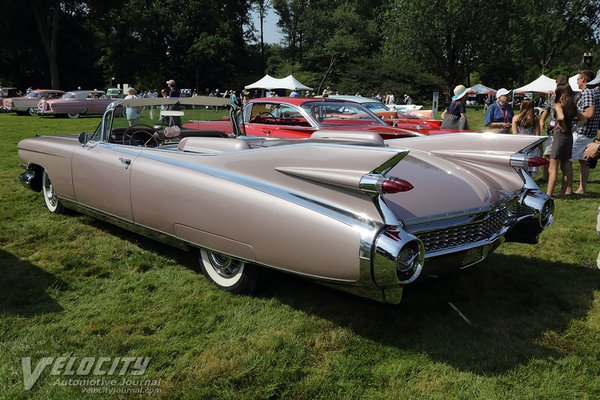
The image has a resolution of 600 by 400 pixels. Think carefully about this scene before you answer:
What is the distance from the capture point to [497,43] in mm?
41531

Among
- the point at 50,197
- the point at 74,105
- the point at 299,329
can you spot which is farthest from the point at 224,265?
the point at 74,105

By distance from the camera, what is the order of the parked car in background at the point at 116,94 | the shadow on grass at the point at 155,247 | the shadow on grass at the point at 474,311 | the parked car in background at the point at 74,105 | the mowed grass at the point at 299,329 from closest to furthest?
the mowed grass at the point at 299,329 < the shadow on grass at the point at 474,311 < the shadow on grass at the point at 155,247 < the parked car in background at the point at 74,105 < the parked car in background at the point at 116,94

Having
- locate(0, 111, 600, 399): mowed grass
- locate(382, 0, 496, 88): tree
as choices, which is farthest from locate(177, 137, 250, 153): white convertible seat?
locate(382, 0, 496, 88): tree

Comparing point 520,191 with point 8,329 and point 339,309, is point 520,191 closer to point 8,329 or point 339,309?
point 339,309

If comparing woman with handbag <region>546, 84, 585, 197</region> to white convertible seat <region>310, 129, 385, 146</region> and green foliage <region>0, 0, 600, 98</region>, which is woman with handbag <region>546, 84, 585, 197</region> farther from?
green foliage <region>0, 0, 600, 98</region>

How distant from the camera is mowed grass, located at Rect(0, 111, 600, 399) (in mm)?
2420

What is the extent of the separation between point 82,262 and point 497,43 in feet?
144

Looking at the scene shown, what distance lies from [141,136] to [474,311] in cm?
312

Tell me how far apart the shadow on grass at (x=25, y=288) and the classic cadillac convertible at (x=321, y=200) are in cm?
67

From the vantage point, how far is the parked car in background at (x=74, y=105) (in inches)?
782

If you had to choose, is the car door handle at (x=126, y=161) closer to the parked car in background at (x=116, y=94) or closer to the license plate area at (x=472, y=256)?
the license plate area at (x=472, y=256)

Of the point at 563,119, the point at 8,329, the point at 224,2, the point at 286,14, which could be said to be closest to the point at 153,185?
→ the point at 8,329

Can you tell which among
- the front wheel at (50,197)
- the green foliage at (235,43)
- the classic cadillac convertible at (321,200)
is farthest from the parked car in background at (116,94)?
the classic cadillac convertible at (321,200)

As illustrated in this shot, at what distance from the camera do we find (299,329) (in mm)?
2922
